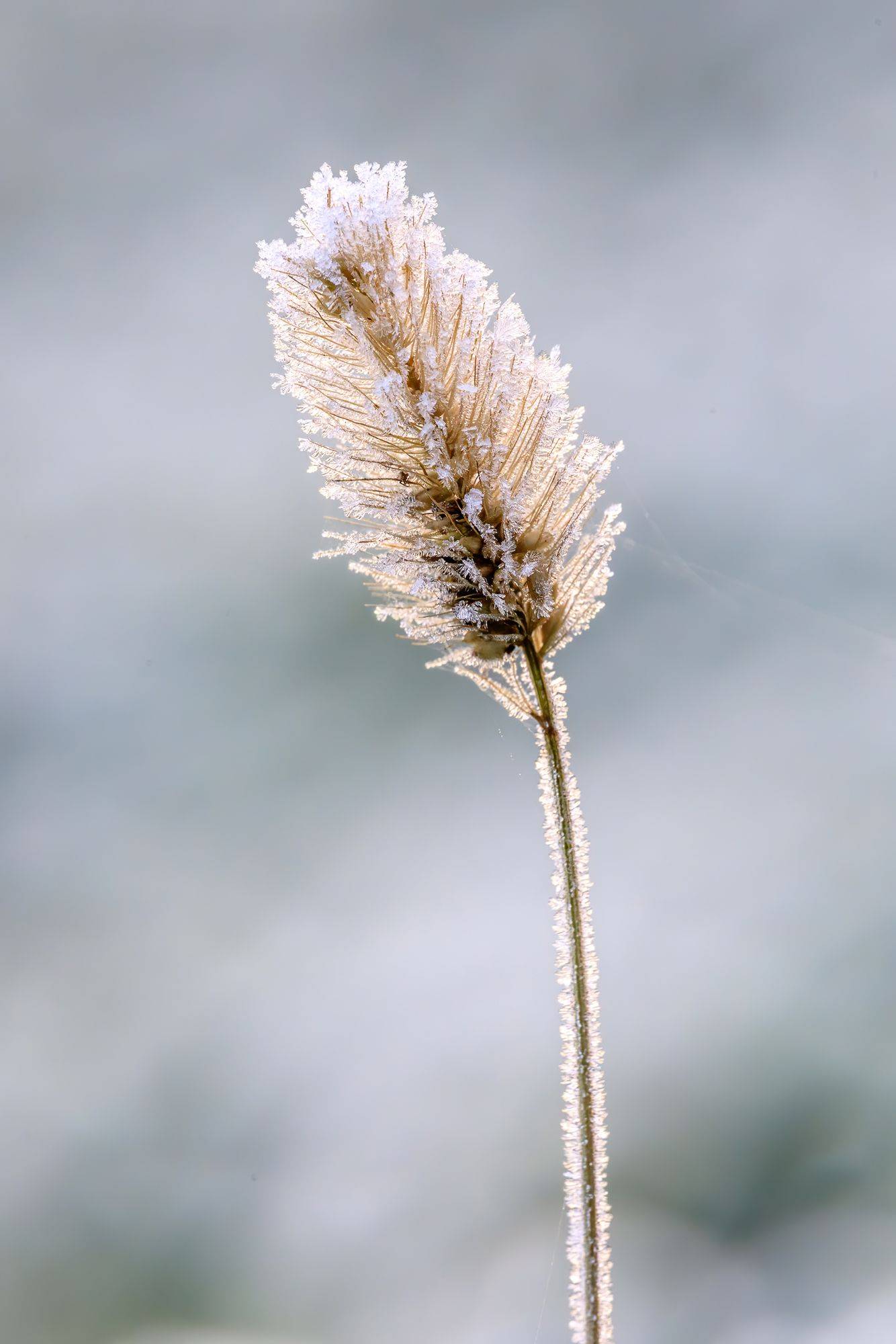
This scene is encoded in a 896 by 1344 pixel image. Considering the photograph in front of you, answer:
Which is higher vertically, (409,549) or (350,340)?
(350,340)

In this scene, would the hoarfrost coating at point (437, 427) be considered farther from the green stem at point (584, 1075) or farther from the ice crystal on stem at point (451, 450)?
the green stem at point (584, 1075)

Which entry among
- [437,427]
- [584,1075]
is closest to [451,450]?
[437,427]

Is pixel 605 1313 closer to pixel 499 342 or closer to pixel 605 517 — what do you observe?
pixel 605 517

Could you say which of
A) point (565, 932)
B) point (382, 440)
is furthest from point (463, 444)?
point (565, 932)

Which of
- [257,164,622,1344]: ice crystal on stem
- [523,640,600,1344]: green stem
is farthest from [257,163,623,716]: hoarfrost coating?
[523,640,600,1344]: green stem

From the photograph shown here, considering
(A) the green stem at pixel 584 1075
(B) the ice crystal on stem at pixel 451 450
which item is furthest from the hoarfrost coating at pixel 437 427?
(A) the green stem at pixel 584 1075

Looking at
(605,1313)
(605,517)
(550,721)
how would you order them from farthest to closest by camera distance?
(605,517)
(550,721)
(605,1313)

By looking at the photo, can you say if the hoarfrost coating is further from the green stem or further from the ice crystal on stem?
the green stem
